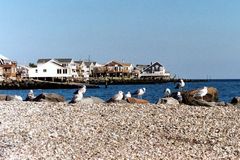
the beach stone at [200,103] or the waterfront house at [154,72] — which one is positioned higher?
the waterfront house at [154,72]

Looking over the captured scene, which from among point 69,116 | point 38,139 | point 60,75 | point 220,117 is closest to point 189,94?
point 220,117

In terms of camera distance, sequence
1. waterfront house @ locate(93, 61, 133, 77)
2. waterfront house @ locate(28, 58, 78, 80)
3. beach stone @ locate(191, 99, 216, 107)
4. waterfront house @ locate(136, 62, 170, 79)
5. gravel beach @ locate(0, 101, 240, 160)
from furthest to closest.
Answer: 1. waterfront house @ locate(136, 62, 170, 79)
2. waterfront house @ locate(93, 61, 133, 77)
3. waterfront house @ locate(28, 58, 78, 80)
4. beach stone @ locate(191, 99, 216, 107)
5. gravel beach @ locate(0, 101, 240, 160)

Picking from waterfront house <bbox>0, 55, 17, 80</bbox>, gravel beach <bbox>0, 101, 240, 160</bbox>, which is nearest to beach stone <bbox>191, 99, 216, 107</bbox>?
gravel beach <bbox>0, 101, 240, 160</bbox>

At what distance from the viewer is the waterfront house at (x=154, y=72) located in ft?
468

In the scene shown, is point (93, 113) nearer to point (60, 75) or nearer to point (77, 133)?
point (77, 133)

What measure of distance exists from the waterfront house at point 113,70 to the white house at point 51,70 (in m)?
19.5

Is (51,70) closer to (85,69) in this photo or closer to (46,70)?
(46,70)

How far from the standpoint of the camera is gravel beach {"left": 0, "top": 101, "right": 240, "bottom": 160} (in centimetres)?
1103

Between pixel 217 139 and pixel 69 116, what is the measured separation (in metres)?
4.65

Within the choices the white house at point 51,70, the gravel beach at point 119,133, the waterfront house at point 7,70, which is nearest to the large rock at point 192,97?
the gravel beach at point 119,133

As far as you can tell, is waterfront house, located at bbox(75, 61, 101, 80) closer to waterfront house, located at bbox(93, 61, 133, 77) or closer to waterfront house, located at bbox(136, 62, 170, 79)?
waterfront house, located at bbox(93, 61, 133, 77)

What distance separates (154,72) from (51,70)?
44191mm

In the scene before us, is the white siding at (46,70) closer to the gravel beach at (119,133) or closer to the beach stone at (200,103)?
the beach stone at (200,103)

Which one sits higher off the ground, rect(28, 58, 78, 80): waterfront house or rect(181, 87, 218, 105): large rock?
rect(28, 58, 78, 80): waterfront house
